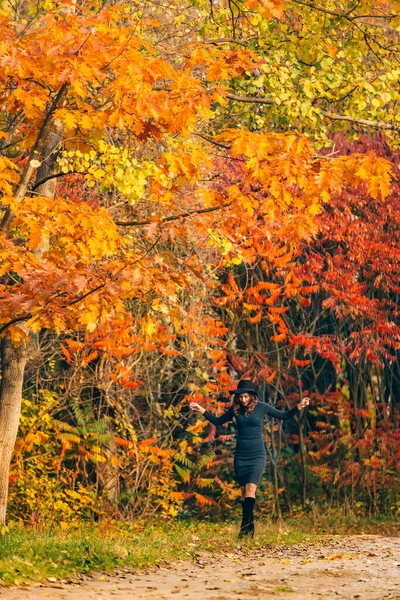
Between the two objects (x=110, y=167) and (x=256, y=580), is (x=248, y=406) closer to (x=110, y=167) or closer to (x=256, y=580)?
(x=256, y=580)

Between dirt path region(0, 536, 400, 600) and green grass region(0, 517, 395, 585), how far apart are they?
0.20 metres

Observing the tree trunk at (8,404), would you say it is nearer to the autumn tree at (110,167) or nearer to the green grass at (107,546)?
the green grass at (107,546)

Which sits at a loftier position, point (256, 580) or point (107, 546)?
point (107, 546)

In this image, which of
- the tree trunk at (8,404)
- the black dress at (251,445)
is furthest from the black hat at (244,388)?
the tree trunk at (8,404)

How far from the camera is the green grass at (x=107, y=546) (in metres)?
8.75

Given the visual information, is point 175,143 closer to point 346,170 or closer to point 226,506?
point 346,170

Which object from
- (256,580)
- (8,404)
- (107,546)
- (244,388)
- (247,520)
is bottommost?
(256,580)

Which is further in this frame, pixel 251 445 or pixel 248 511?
pixel 251 445

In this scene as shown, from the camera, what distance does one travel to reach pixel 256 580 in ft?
29.5

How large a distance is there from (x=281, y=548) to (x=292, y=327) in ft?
18.4


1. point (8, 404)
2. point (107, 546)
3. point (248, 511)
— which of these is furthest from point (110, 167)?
point (248, 511)

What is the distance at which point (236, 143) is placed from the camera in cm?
873

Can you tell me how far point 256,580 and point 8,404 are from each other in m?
3.59

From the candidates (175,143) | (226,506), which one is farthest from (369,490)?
(175,143)
